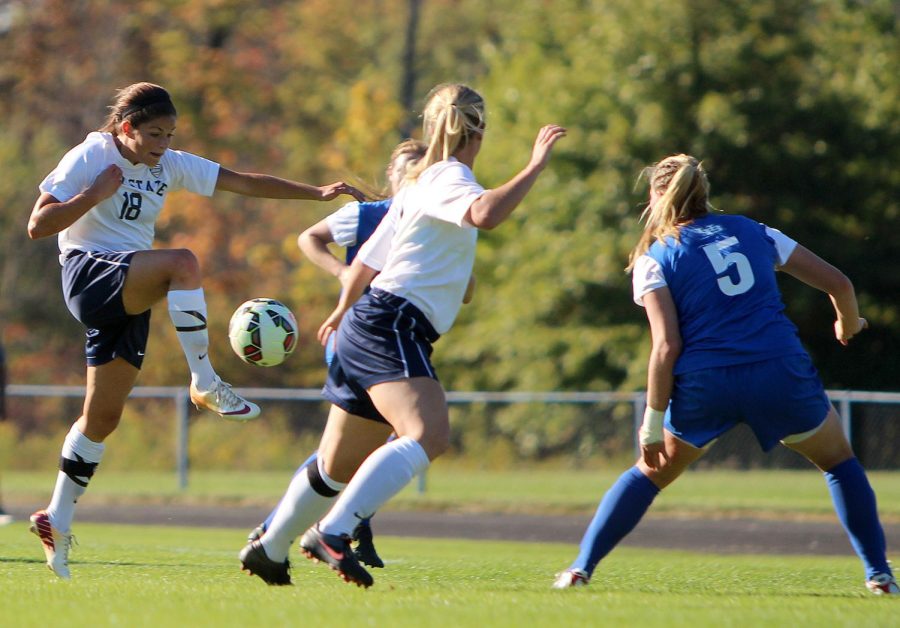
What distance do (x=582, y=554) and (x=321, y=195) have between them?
234 centimetres

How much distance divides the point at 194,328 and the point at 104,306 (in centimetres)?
45

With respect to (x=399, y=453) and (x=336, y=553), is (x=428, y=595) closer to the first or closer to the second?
(x=336, y=553)

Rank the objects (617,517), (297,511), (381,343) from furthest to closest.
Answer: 1. (617,517)
2. (297,511)
3. (381,343)

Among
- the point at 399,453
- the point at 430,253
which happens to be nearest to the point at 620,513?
the point at 399,453

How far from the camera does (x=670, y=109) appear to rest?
24875mm

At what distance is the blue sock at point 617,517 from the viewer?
664cm

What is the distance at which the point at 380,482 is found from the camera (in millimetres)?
5754

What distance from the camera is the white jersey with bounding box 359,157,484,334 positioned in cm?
590

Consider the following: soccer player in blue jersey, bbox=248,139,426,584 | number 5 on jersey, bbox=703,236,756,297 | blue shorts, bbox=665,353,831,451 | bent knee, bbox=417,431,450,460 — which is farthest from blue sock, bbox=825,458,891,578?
soccer player in blue jersey, bbox=248,139,426,584

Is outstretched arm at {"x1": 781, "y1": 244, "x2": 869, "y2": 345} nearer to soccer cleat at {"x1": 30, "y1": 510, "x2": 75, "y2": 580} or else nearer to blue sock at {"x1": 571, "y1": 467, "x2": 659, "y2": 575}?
blue sock at {"x1": 571, "y1": 467, "x2": 659, "y2": 575}

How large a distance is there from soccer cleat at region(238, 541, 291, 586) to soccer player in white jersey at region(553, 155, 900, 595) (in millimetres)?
1284

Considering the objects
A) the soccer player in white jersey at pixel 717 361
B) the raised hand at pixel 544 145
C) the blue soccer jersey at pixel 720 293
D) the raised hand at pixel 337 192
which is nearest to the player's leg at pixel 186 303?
the raised hand at pixel 337 192

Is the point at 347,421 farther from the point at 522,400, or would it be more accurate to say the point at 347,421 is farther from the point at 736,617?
the point at 522,400

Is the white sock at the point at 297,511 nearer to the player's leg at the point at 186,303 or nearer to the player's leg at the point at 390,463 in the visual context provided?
the player's leg at the point at 390,463
